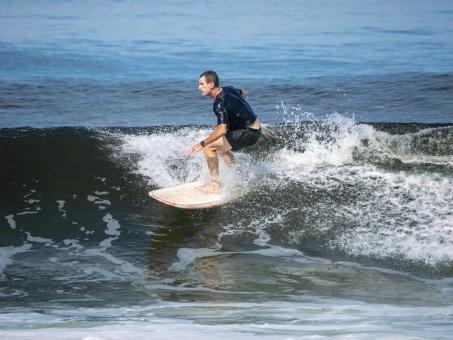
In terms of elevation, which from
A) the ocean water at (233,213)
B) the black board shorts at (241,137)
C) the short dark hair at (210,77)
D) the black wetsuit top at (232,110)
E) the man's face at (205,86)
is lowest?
the ocean water at (233,213)

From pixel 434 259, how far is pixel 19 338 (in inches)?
181

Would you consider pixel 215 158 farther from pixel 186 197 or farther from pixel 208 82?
pixel 208 82

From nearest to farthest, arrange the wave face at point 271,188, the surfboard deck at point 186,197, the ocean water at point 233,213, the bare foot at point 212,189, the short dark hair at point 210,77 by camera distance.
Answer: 1. the ocean water at point 233,213
2. the wave face at point 271,188
3. the short dark hair at point 210,77
4. the surfboard deck at point 186,197
5. the bare foot at point 212,189

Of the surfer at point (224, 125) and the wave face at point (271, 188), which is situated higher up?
the surfer at point (224, 125)

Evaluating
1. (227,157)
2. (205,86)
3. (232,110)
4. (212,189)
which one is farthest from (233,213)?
(205,86)

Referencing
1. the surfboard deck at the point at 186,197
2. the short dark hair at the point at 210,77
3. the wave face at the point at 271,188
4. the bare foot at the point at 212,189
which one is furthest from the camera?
the bare foot at the point at 212,189

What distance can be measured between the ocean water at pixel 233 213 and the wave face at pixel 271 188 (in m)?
0.03

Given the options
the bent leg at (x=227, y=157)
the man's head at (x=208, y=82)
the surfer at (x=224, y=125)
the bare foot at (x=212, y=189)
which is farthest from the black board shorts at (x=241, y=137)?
the man's head at (x=208, y=82)

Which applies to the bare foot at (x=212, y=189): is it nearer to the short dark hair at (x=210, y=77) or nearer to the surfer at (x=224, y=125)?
the surfer at (x=224, y=125)

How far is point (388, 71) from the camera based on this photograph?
22047mm

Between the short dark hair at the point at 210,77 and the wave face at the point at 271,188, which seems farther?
the short dark hair at the point at 210,77

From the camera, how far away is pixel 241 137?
9.35 meters

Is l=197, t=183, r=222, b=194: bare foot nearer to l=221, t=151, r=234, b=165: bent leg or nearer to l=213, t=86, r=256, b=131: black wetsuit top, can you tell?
l=221, t=151, r=234, b=165: bent leg

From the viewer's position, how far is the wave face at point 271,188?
8477mm
